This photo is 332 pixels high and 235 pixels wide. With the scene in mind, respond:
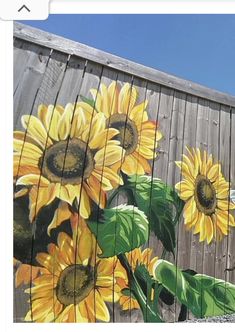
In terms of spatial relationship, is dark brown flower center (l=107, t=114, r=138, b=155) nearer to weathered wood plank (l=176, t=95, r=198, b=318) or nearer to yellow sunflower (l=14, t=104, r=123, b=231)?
yellow sunflower (l=14, t=104, r=123, b=231)

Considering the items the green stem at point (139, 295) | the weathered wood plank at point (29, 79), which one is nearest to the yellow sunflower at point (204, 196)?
the green stem at point (139, 295)

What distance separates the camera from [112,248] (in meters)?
2.62

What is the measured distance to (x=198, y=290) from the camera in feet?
9.73

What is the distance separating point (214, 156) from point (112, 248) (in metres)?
0.95

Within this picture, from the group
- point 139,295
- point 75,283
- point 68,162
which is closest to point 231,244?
point 139,295

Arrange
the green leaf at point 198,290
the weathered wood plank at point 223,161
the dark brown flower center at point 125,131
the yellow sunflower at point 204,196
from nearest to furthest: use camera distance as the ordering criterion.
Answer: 1. the dark brown flower center at point 125,131
2. the green leaf at point 198,290
3. the yellow sunflower at point 204,196
4. the weathered wood plank at point 223,161

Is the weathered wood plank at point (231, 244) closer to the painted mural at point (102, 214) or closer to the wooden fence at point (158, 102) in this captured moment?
the wooden fence at point (158, 102)

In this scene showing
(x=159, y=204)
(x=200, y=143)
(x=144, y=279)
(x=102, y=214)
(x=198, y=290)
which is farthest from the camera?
(x=200, y=143)

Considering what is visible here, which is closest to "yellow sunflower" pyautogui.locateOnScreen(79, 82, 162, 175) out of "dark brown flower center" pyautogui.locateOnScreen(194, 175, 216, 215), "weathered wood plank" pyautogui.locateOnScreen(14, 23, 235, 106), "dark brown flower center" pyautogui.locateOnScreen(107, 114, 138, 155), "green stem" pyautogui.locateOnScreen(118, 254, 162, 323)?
"dark brown flower center" pyautogui.locateOnScreen(107, 114, 138, 155)

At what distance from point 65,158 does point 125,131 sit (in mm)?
386

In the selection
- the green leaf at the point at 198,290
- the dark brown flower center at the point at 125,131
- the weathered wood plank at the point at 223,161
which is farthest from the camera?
the weathered wood plank at the point at 223,161

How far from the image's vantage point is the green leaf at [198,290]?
283 cm

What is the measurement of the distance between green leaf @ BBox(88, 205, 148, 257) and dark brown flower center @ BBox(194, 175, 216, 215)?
1.37 feet

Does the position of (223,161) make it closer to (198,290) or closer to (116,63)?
(198,290)
